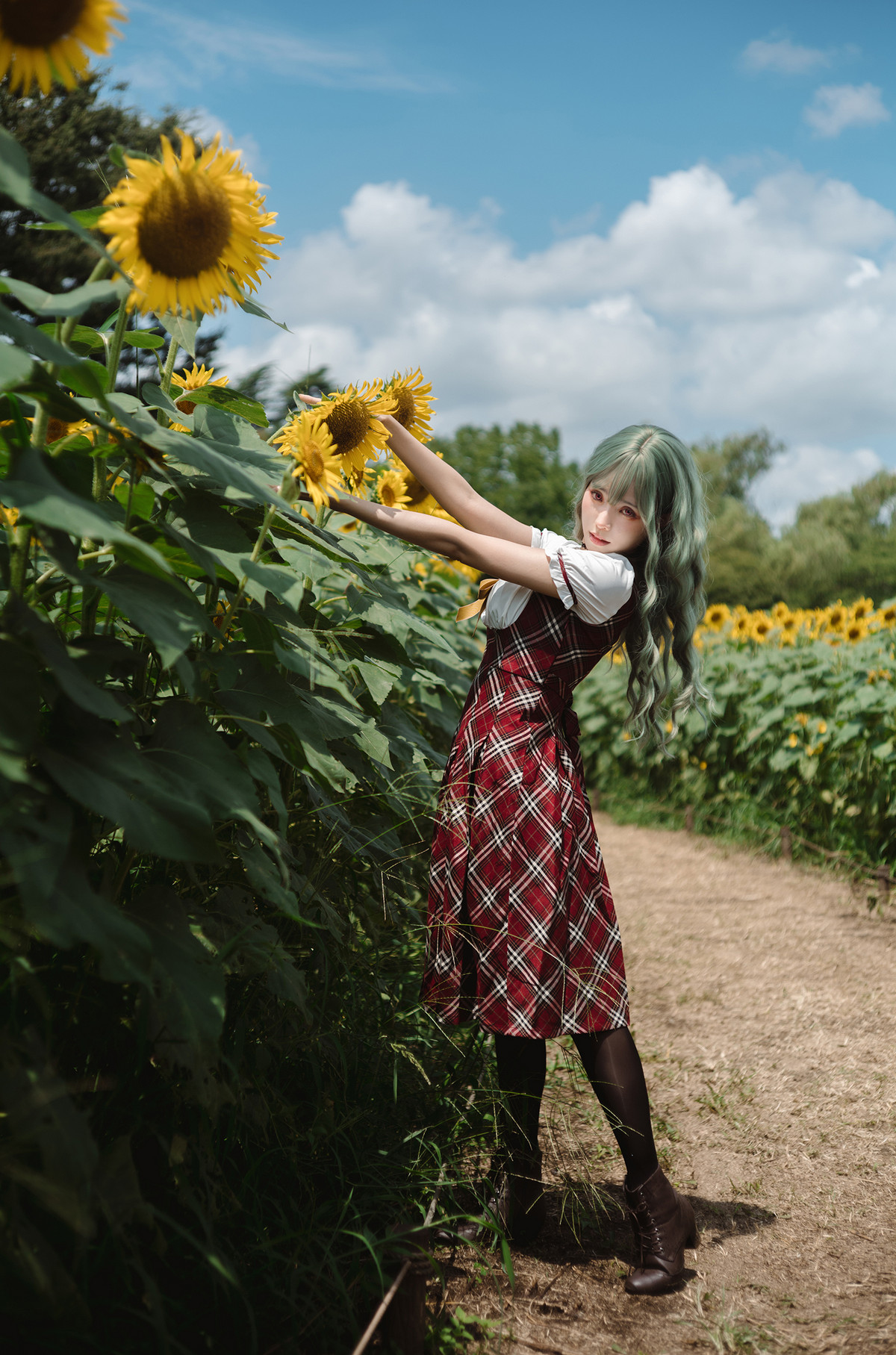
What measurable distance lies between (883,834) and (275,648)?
5.03 m

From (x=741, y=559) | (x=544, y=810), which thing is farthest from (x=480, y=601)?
(x=741, y=559)

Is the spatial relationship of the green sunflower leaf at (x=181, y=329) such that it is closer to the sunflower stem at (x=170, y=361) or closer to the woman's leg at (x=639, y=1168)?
the sunflower stem at (x=170, y=361)

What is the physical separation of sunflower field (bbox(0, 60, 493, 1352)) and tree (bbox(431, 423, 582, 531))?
50.6 metres

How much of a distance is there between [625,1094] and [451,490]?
1339mm

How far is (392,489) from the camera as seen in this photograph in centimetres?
266

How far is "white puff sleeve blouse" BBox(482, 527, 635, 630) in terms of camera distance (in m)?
2.22

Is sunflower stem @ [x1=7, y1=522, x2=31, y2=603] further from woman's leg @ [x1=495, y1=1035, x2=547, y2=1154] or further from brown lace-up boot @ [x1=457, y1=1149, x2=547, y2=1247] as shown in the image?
brown lace-up boot @ [x1=457, y1=1149, x2=547, y2=1247]

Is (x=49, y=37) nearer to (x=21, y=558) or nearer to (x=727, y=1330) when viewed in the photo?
(x=21, y=558)

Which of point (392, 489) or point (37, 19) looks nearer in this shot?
point (37, 19)

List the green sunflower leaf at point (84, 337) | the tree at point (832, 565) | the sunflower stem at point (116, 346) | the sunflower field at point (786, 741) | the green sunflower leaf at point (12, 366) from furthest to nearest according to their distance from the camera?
the tree at point (832, 565) < the sunflower field at point (786, 741) < the green sunflower leaf at point (84, 337) < the sunflower stem at point (116, 346) < the green sunflower leaf at point (12, 366)

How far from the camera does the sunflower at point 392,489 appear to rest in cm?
264

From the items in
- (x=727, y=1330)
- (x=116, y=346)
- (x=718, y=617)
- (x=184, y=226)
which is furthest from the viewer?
(x=718, y=617)

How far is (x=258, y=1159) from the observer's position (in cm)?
176

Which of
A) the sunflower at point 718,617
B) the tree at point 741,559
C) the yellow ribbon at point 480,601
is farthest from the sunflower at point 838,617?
the tree at point 741,559
